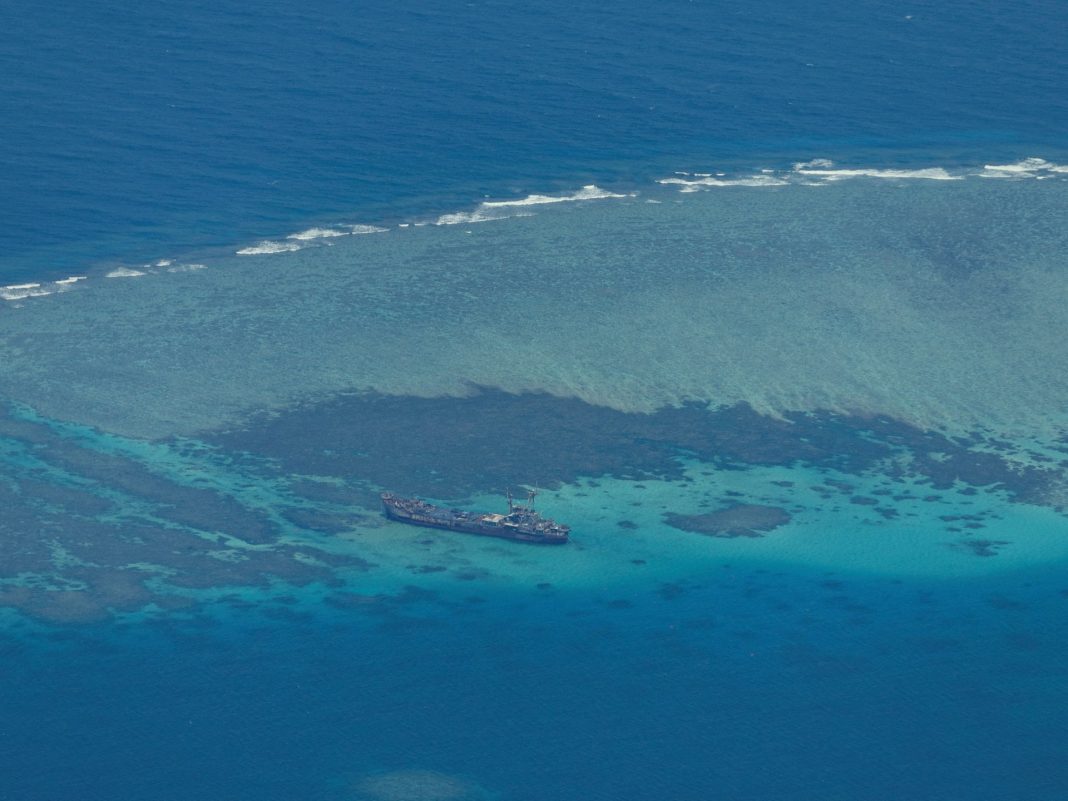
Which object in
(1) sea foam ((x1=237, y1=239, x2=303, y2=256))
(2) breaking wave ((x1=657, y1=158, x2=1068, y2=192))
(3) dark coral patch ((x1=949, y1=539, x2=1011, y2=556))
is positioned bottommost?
(3) dark coral patch ((x1=949, y1=539, x2=1011, y2=556))

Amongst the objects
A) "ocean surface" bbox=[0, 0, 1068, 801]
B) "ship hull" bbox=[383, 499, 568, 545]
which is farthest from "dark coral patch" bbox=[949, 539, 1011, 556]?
"ship hull" bbox=[383, 499, 568, 545]

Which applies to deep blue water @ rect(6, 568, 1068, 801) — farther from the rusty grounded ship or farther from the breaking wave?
the breaking wave

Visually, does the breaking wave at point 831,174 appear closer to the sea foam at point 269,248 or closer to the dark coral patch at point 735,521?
the sea foam at point 269,248

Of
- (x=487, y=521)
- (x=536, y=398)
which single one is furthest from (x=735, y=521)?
(x=536, y=398)

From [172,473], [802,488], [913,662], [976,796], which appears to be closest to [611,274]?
[802,488]

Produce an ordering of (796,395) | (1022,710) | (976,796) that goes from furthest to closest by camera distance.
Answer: (796,395) < (1022,710) < (976,796)

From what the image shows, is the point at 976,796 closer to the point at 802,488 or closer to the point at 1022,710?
the point at 1022,710

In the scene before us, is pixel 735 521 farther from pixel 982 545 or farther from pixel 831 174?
pixel 831 174
